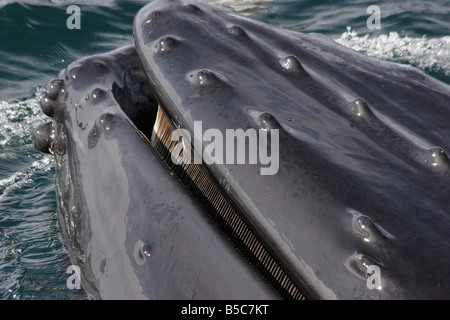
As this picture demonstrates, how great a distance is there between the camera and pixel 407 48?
11.7 meters

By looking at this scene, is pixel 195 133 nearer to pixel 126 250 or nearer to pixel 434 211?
pixel 126 250

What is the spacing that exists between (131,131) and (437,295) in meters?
2.17

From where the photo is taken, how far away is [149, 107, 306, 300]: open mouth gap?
11.1 ft

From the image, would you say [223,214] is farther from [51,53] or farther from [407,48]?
[51,53]

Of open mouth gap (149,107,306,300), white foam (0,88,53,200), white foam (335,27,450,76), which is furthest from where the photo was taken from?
white foam (335,27,450,76)

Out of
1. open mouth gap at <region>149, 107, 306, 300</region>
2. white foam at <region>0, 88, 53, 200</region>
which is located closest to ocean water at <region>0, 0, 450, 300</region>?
white foam at <region>0, 88, 53, 200</region>

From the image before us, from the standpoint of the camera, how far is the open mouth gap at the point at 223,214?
11.1ft

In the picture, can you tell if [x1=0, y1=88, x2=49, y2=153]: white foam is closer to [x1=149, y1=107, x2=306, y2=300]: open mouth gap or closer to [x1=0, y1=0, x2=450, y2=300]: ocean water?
[x1=0, y1=0, x2=450, y2=300]: ocean water

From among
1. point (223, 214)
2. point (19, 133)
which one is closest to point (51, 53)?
point (19, 133)

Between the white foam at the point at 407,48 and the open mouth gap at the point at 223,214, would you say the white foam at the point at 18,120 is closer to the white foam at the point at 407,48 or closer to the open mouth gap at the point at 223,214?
the open mouth gap at the point at 223,214

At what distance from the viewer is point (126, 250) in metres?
3.57

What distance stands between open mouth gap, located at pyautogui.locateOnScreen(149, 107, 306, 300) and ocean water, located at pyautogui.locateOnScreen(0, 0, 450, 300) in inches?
42.7

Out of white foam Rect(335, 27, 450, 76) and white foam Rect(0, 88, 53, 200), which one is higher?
white foam Rect(335, 27, 450, 76)

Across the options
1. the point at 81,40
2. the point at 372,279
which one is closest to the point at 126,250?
the point at 372,279
